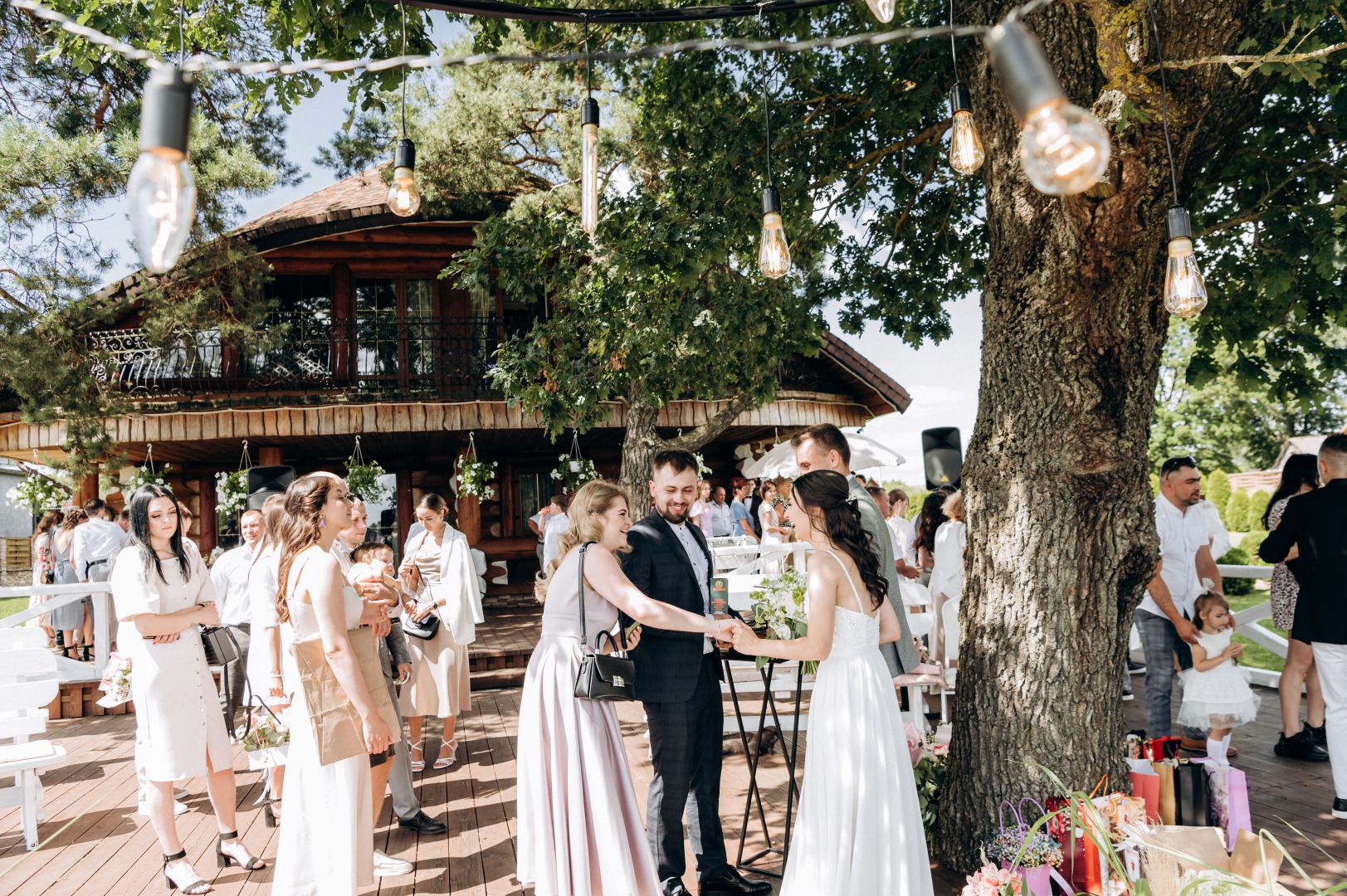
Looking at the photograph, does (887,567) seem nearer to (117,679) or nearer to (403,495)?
(117,679)

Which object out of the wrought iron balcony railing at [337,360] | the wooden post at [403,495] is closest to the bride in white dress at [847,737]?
the wrought iron balcony railing at [337,360]

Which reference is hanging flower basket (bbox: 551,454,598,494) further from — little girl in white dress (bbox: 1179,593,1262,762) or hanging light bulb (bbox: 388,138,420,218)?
hanging light bulb (bbox: 388,138,420,218)

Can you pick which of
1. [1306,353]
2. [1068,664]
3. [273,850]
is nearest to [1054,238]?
[1068,664]

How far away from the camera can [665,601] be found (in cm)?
347

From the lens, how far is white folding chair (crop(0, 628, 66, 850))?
4.32 meters

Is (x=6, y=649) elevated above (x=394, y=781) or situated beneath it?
elevated above

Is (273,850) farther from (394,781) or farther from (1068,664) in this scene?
(1068,664)

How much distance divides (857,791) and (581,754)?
1.04 m

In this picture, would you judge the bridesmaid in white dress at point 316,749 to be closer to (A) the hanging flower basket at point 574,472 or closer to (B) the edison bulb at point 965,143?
(B) the edison bulb at point 965,143

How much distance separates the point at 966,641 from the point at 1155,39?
2536 mm

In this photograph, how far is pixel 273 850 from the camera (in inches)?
164

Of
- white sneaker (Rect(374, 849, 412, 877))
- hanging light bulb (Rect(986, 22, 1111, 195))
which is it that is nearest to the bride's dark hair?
hanging light bulb (Rect(986, 22, 1111, 195))

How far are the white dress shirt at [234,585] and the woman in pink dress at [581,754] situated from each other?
3132 millimetres

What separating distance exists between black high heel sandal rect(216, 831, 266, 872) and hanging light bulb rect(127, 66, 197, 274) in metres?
3.55
